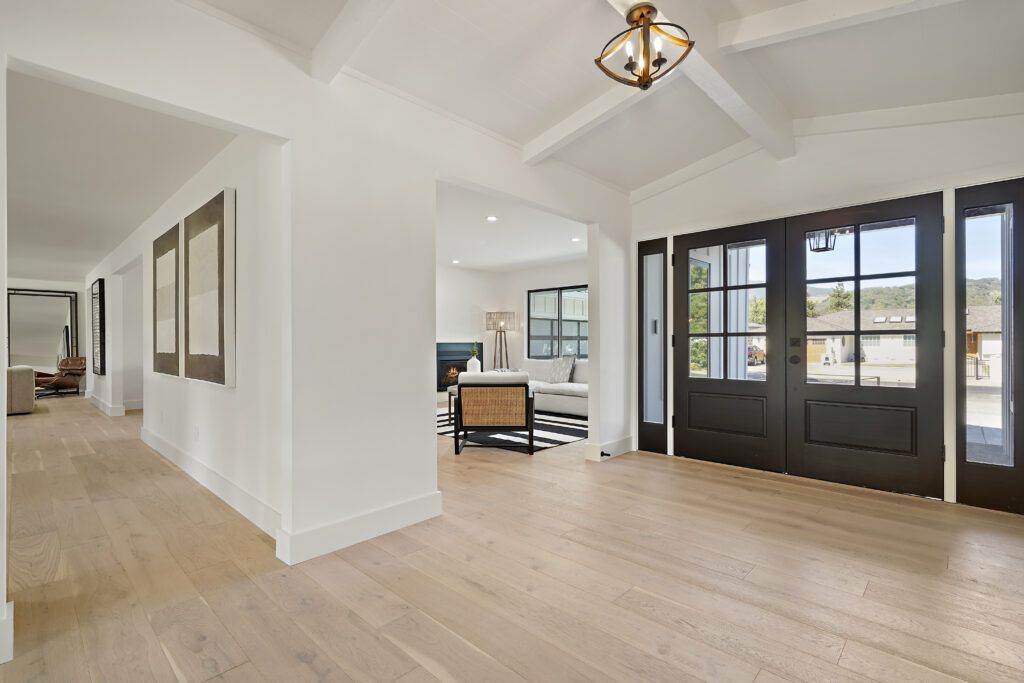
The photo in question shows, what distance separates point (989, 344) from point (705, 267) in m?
1.96

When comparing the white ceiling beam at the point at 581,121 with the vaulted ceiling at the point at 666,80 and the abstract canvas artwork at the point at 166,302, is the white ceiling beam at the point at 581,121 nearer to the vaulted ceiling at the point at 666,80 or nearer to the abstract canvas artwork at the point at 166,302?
the vaulted ceiling at the point at 666,80

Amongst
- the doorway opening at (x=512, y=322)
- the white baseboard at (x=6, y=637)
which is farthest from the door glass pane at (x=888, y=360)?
the white baseboard at (x=6, y=637)

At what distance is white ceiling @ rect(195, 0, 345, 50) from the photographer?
212 centimetres

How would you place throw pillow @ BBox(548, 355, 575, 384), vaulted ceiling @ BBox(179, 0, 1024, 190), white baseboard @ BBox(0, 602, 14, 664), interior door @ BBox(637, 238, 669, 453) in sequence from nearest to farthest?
1. white baseboard @ BBox(0, 602, 14, 664)
2. vaulted ceiling @ BBox(179, 0, 1024, 190)
3. interior door @ BBox(637, 238, 669, 453)
4. throw pillow @ BBox(548, 355, 575, 384)

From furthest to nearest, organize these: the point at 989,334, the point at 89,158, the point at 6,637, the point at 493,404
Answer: the point at 493,404
the point at 89,158
the point at 989,334
the point at 6,637

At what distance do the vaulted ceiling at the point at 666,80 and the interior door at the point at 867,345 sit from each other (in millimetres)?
828

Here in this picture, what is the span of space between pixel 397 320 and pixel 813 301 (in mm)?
3194

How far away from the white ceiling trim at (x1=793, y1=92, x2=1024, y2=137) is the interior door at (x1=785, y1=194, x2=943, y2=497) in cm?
52

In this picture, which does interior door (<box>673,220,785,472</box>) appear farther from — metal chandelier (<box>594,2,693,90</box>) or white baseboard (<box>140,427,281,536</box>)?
white baseboard (<box>140,427,281,536</box>)

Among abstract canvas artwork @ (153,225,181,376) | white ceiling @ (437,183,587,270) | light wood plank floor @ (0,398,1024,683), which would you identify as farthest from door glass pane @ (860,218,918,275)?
abstract canvas artwork @ (153,225,181,376)

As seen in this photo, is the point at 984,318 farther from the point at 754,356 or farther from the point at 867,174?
the point at 754,356

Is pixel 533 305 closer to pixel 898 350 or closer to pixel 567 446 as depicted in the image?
pixel 567 446

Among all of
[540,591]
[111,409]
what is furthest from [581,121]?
[111,409]

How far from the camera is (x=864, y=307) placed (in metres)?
3.57
